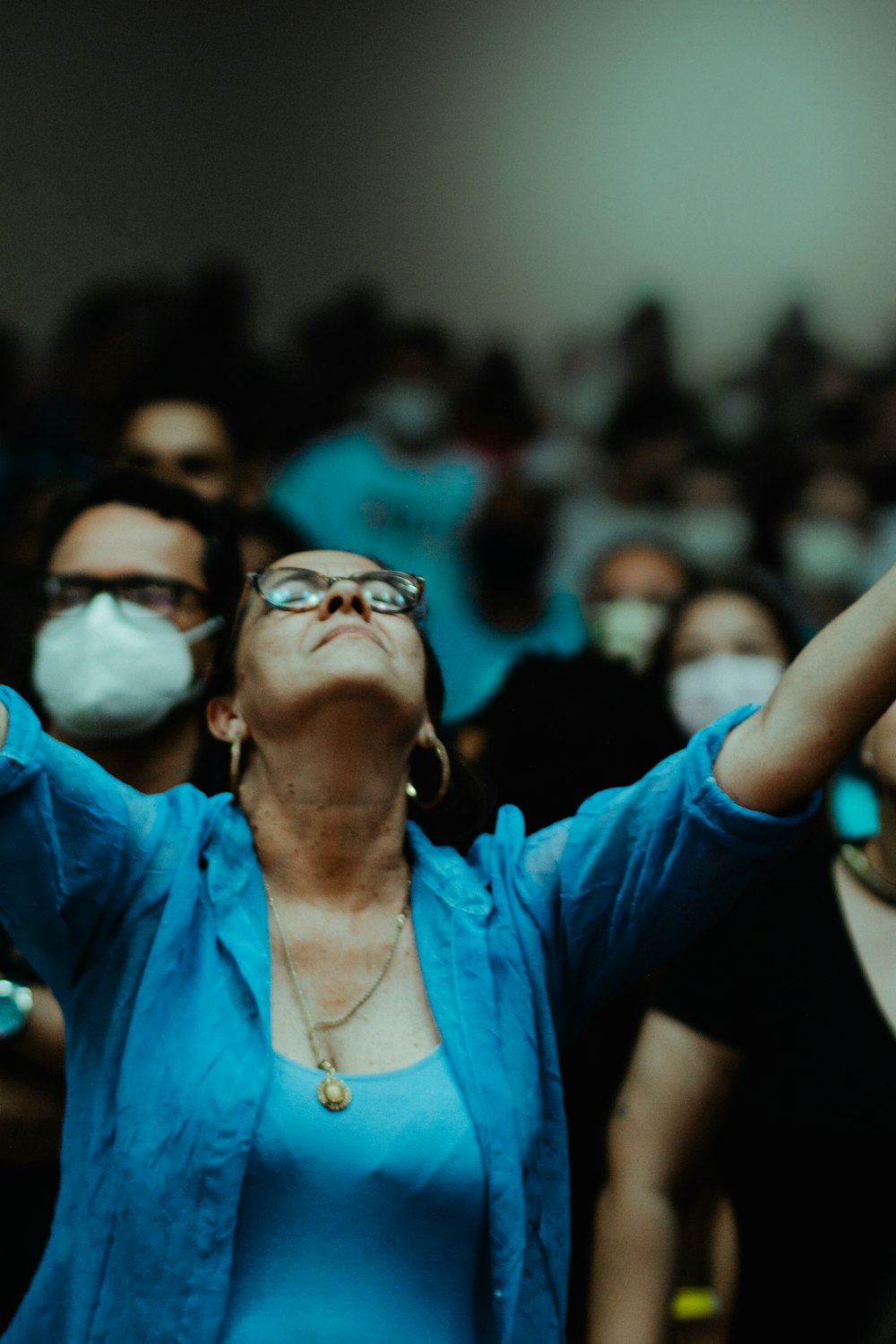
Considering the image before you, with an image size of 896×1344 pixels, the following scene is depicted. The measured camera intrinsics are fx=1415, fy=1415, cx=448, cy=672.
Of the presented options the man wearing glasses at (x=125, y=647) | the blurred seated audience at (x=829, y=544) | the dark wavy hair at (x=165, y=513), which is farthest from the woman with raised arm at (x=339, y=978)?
the blurred seated audience at (x=829, y=544)

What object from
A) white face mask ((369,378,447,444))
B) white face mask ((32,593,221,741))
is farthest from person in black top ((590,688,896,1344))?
white face mask ((369,378,447,444))

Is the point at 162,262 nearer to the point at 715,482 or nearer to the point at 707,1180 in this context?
the point at 715,482

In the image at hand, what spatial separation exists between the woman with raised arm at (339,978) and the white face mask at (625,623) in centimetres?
149

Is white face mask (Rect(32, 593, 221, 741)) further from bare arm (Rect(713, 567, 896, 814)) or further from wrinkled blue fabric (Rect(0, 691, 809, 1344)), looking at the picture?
bare arm (Rect(713, 567, 896, 814))

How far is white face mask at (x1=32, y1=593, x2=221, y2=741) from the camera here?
6.71ft

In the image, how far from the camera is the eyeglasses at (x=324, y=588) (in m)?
1.67

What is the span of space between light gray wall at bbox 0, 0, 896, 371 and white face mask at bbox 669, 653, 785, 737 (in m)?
2.72

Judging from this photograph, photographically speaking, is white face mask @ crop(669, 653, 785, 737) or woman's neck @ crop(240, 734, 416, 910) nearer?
woman's neck @ crop(240, 734, 416, 910)

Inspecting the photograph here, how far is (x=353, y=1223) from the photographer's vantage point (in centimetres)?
135

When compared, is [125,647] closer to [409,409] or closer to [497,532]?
[497,532]

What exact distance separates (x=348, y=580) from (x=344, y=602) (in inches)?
1.6

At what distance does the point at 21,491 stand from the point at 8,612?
61 centimetres

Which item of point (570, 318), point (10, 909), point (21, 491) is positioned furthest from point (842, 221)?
point (10, 909)

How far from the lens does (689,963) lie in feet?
5.96
